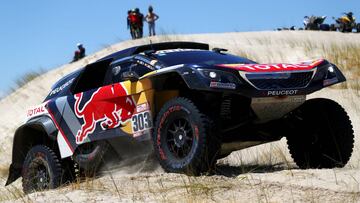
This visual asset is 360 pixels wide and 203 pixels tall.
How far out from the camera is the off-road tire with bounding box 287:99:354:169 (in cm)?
784

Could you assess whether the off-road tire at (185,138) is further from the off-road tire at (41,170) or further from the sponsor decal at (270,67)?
the off-road tire at (41,170)

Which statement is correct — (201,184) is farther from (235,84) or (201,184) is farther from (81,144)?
(81,144)

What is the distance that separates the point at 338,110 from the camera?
311 inches

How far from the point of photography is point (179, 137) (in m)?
7.17

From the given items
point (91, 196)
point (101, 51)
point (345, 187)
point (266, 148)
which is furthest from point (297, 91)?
point (101, 51)

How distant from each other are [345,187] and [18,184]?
945 centimetres

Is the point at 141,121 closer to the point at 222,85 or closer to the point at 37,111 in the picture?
the point at 222,85

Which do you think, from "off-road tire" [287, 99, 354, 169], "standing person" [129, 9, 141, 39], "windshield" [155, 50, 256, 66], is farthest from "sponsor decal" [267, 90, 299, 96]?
"standing person" [129, 9, 141, 39]

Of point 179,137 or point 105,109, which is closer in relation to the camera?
point 179,137

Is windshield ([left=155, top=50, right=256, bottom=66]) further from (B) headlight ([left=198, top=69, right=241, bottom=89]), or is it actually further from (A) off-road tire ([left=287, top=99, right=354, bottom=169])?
(B) headlight ([left=198, top=69, right=241, bottom=89])

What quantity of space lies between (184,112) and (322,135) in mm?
1887

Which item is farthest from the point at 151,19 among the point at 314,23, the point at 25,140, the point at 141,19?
the point at 25,140

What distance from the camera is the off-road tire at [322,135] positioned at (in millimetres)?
7844

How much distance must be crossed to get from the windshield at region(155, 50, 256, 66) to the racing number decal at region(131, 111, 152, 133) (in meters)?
0.65
